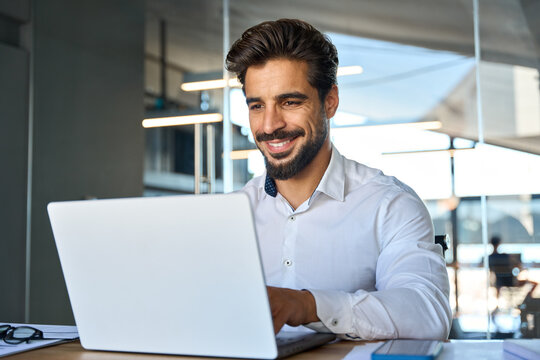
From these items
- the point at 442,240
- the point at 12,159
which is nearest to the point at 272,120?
the point at 442,240

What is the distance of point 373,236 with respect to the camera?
70.4 inches

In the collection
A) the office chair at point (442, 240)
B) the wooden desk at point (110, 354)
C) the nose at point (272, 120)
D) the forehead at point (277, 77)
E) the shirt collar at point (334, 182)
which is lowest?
the wooden desk at point (110, 354)

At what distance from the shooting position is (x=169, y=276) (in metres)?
1.05

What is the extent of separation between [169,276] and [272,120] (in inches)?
34.4

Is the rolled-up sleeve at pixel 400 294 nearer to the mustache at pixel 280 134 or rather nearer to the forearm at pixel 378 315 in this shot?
the forearm at pixel 378 315

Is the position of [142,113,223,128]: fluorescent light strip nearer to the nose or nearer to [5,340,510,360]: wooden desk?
the nose

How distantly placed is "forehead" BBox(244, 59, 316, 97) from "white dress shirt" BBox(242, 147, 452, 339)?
0.84ft

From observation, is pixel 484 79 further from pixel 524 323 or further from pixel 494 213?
pixel 524 323

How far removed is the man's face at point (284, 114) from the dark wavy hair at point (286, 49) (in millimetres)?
19

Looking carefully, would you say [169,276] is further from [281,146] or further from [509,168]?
[509,168]

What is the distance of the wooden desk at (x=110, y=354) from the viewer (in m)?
1.10

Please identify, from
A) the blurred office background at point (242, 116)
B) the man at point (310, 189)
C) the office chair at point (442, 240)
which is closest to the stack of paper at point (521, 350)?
the man at point (310, 189)

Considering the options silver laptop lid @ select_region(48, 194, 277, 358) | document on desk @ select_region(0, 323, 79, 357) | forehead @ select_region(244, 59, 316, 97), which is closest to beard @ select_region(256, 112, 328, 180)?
forehead @ select_region(244, 59, 316, 97)

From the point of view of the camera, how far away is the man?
5.82ft
